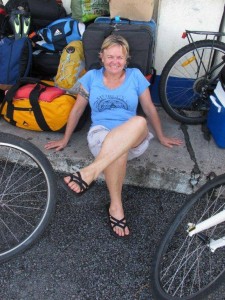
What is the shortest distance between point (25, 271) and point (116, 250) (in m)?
0.61

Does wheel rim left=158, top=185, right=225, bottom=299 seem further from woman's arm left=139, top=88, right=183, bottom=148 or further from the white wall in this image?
the white wall

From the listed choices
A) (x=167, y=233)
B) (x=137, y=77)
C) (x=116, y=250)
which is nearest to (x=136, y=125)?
(x=137, y=77)

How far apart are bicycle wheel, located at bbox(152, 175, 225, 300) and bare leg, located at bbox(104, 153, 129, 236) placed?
1.30 ft

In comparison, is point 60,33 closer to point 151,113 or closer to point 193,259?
point 151,113

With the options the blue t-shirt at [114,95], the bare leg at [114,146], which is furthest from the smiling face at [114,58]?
the bare leg at [114,146]

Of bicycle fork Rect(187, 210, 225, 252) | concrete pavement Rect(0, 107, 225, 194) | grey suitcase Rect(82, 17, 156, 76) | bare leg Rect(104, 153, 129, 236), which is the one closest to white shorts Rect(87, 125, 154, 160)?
bare leg Rect(104, 153, 129, 236)

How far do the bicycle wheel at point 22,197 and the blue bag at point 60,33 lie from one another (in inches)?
46.9

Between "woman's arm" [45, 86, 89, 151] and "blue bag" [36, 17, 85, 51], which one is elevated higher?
"blue bag" [36, 17, 85, 51]

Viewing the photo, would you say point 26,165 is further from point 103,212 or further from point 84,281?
point 84,281

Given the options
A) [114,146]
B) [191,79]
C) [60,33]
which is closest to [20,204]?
[114,146]

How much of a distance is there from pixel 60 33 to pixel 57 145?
3.72ft

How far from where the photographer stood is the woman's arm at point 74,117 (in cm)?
249

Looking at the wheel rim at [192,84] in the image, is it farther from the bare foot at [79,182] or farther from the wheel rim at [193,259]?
the bare foot at [79,182]

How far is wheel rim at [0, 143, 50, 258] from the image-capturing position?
2.23 m
